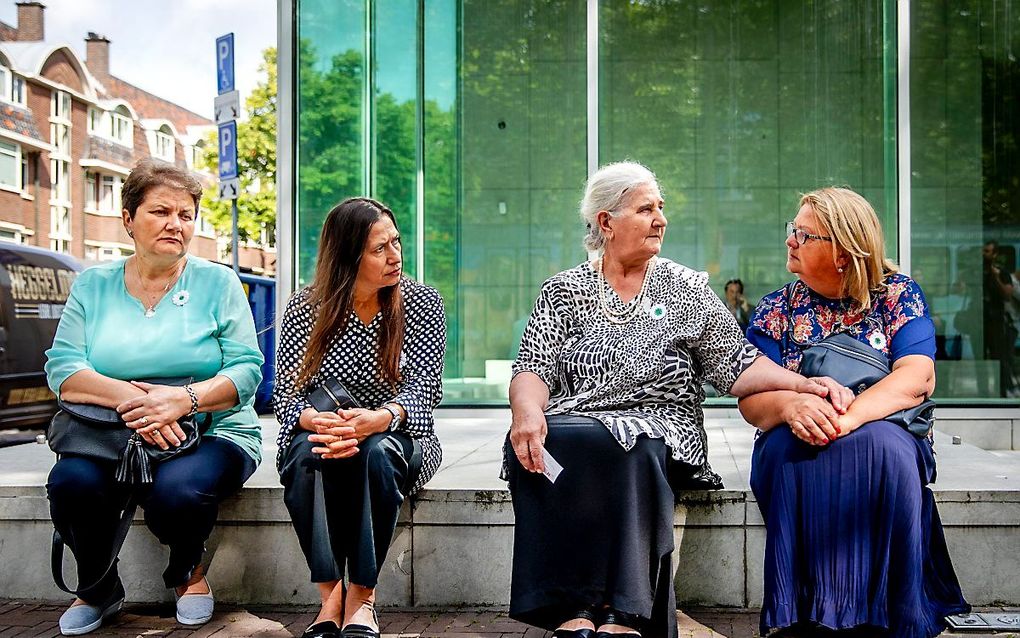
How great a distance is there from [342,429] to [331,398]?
270 millimetres

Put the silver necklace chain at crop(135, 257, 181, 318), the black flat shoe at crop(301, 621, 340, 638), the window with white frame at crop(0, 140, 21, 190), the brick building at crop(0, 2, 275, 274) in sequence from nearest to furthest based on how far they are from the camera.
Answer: the black flat shoe at crop(301, 621, 340, 638)
the silver necklace chain at crop(135, 257, 181, 318)
the window with white frame at crop(0, 140, 21, 190)
the brick building at crop(0, 2, 275, 274)

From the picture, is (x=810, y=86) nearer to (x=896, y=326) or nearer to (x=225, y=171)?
Answer: (x=225, y=171)

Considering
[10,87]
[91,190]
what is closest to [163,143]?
[91,190]

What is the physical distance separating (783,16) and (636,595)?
20.8ft

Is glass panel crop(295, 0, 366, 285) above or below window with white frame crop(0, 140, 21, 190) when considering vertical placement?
below

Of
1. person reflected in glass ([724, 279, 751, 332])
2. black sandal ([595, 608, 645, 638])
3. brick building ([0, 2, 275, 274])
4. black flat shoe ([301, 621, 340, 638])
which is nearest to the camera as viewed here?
black sandal ([595, 608, 645, 638])

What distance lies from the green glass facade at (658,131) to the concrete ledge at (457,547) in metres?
3.90

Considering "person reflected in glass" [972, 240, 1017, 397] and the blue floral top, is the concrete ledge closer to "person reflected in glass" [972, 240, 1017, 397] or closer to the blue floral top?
the blue floral top

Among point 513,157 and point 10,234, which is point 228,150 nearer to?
point 513,157

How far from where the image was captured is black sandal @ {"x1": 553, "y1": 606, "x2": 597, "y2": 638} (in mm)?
2936

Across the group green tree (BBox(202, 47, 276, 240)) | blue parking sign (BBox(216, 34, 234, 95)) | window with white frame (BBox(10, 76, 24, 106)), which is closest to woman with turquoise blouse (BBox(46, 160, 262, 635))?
blue parking sign (BBox(216, 34, 234, 95))

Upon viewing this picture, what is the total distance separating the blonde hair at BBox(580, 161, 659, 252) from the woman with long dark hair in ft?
2.08

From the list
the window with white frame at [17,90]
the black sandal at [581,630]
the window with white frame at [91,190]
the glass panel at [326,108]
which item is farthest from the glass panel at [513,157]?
the window with white frame at [91,190]

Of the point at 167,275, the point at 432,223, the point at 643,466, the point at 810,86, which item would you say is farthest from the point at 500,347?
the point at 643,466
